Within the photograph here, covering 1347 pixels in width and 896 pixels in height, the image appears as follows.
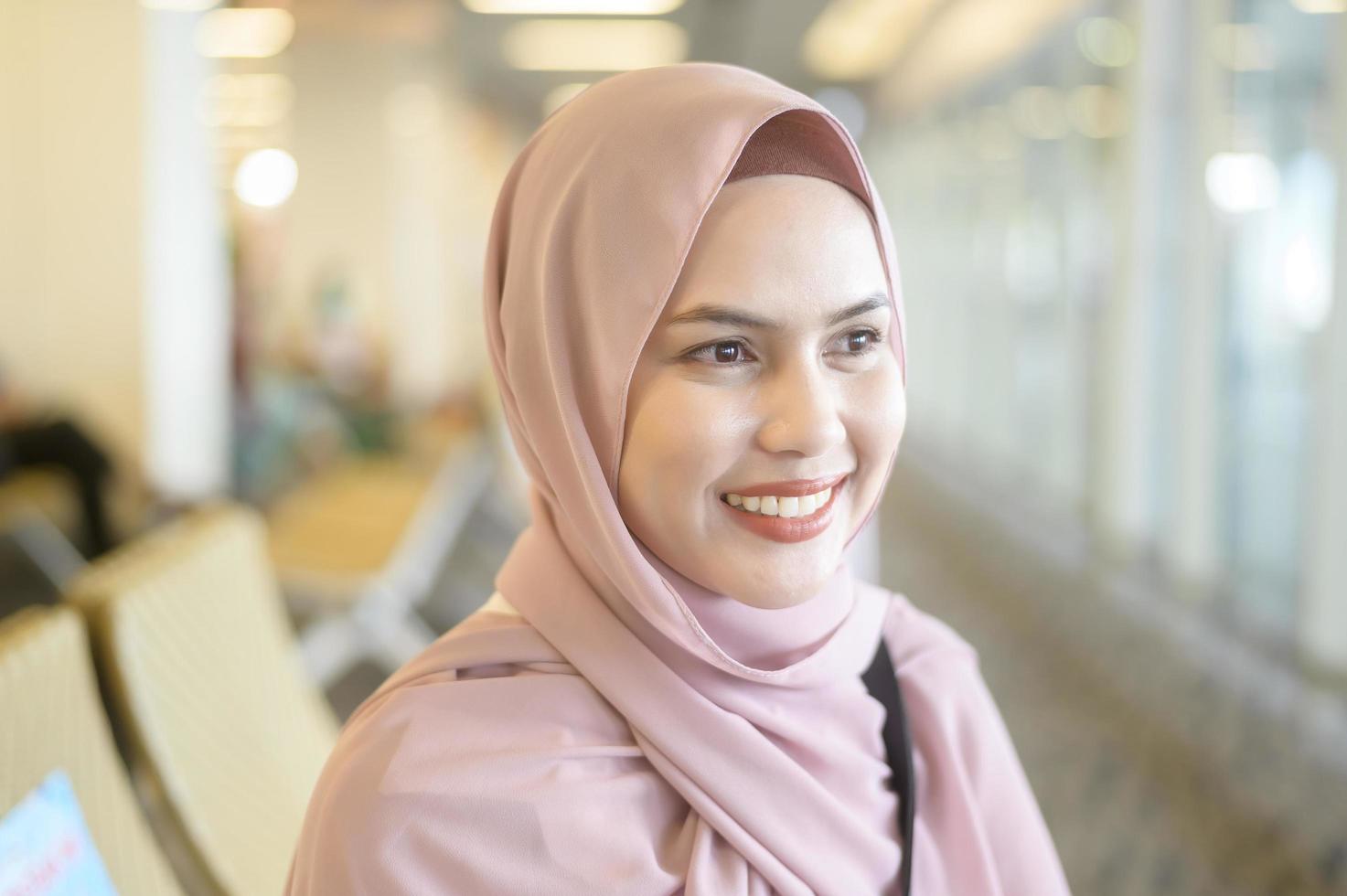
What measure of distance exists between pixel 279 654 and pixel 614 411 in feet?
4.15

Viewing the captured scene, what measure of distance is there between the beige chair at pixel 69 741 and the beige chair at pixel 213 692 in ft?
0.23

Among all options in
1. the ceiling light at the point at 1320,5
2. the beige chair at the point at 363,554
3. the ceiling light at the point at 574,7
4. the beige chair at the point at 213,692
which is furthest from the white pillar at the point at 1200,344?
the ceiling light at the point at 574,7

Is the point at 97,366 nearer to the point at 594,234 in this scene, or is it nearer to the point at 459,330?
the point at 594,234

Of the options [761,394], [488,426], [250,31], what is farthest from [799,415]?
[250,31]

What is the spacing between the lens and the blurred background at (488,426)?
175 centimetres

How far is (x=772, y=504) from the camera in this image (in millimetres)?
905

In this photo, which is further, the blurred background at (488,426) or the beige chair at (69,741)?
the blurred background at (488,426)

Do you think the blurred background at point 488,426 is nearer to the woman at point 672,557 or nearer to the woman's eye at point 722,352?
the woman at point 672,557

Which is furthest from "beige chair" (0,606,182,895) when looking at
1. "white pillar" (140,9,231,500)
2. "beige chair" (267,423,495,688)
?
"white pillar" (140,9,231,500)

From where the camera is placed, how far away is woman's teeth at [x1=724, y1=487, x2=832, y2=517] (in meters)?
0.91

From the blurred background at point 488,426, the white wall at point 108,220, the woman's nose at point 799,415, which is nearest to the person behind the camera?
the woman's nose at point 799,415

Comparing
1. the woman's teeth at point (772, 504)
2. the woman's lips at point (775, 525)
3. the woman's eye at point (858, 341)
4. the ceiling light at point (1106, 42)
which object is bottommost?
the woman's lips at point (775, 525)

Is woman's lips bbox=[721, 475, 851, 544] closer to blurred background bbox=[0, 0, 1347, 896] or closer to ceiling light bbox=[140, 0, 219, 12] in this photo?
blurred background bbox=[0, 0, 1347, 896]

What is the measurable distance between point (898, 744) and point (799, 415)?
0.36m
